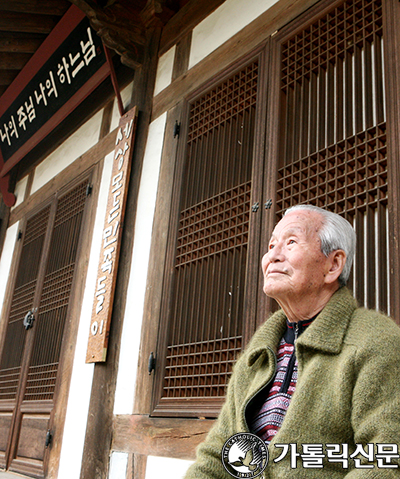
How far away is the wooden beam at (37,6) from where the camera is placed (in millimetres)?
5570

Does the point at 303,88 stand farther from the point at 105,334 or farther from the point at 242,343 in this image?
the point at 105,334

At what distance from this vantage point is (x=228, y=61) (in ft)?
13.6

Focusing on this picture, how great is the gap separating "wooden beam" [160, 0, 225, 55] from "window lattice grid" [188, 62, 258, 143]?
0.80 meters

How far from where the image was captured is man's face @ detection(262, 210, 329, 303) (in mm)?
1916

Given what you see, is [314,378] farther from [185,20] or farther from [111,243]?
[185,20]

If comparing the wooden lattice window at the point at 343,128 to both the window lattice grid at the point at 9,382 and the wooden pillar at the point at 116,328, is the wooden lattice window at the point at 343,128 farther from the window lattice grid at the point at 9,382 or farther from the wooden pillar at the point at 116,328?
the window lattice grid at the point at 9,382

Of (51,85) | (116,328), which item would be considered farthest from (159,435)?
(51,85)

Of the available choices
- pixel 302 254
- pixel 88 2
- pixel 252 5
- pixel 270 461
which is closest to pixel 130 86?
pixel 88 2

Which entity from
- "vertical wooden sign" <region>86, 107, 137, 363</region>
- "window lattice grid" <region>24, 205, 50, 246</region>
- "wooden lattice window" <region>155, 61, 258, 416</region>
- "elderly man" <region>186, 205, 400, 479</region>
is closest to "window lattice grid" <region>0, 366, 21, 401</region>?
"window lattice grid" <region>24, 205, 50, 246</region>

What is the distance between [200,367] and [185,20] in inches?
121

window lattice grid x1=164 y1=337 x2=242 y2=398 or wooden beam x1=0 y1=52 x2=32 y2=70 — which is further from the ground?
wooden beam x1=0 y1=52 x2=32 y2=70

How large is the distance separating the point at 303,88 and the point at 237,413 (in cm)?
230

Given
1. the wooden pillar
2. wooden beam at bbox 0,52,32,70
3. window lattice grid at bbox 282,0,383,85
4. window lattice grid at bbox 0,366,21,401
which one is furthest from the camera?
wooden beam at bbox 0,52,32,70

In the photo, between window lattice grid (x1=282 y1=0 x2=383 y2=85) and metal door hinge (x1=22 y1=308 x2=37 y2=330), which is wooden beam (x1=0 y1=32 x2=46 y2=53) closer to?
metal door hinge (x1=22 y1=308 x2=37 y2=330)
